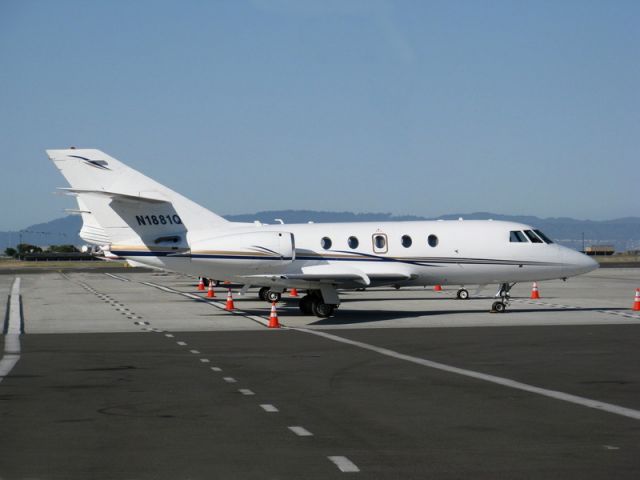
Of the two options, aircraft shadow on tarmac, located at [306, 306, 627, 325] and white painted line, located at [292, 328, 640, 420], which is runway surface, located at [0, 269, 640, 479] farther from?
aircraft shadow on tarmac, located at [306, 306, 627, 325]

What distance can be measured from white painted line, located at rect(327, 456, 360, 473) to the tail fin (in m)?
22.3

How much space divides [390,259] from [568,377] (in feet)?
53.2

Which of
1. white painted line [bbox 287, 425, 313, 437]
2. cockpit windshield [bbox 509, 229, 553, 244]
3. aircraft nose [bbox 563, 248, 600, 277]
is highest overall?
cockpit windshield [bbox 509, 229, 553, 244]

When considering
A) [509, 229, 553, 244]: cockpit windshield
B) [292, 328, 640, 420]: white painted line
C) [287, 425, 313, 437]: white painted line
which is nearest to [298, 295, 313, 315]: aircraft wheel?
[509, 229, 553, 244]: cockpit windshield

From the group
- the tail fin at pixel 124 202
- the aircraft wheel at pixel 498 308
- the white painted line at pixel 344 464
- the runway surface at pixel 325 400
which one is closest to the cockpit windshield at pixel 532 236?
the aircraft wheel at pixel 498 308

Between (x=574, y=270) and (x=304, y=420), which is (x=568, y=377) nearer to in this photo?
(x=304, y=420)

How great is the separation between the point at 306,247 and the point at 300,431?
21353mm

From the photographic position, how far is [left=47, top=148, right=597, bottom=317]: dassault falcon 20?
3173 cm

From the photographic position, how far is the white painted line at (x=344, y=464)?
371 inches

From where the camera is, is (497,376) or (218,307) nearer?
(497,376)

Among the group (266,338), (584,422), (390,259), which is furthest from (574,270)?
(584,422)

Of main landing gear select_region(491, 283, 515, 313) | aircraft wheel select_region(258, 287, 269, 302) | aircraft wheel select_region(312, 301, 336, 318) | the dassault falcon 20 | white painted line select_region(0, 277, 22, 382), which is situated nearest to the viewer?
white painted line select_region(0, 277, 22, 382)

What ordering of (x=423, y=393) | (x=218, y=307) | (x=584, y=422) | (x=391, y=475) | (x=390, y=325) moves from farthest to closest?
(x=218, y=307) → (x=390, y=325) → (x=423, y=393) → (x=584, y=422) → (x=391, y=475)

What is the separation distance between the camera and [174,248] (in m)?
31.8
